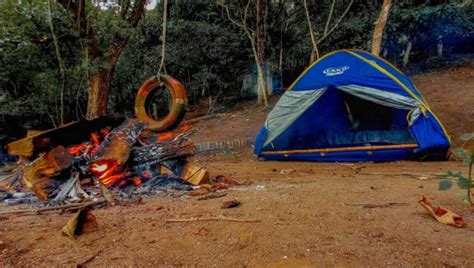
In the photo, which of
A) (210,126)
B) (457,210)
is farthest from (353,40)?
(457,210)

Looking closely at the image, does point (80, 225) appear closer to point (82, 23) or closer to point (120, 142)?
point (120, 142)

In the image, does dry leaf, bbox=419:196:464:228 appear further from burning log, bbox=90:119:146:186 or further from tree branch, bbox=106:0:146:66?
tree branch, bbox=106:0:146:66

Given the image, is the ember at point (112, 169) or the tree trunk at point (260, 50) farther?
the tree trunk at point (260, 50)

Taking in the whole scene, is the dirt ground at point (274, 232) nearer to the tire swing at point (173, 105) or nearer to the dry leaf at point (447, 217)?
the dry leaf at point (447, 217)

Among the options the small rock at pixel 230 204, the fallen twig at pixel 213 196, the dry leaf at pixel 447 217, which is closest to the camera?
the dry leaf at pixel 447 217

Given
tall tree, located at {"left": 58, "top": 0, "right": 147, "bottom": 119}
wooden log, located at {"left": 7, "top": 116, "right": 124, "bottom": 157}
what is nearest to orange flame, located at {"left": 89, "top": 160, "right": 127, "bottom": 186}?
wooden log, located at {"left": 7, "top": 116, "right": 124, "bottom": 157}

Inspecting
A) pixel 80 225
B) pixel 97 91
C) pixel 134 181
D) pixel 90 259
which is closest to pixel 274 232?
pixel 90 259

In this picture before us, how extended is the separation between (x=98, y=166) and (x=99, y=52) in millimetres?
4383

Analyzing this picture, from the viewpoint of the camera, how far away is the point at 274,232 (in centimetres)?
204

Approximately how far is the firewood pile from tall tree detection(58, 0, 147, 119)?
319cm

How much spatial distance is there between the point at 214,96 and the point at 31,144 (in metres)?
10.5

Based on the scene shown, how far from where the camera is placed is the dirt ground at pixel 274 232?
173 centimetres

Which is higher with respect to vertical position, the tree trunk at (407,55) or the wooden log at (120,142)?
the tree trunk at (407,55)

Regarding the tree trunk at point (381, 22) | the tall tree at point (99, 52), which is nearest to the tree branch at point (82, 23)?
the tall tree at point (99, 52)
